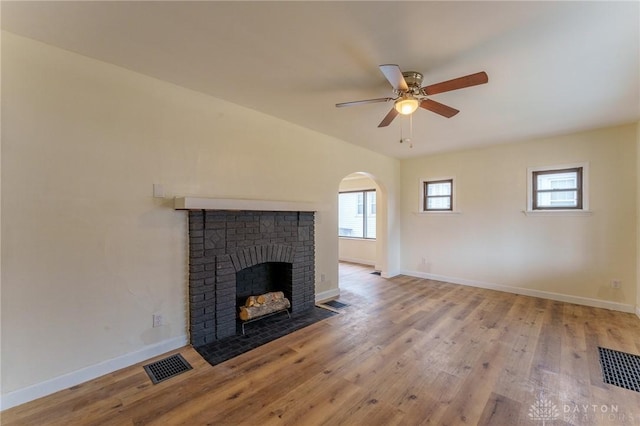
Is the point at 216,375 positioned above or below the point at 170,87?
below

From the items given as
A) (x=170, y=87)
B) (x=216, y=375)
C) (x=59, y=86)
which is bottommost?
(x=216, y=375)

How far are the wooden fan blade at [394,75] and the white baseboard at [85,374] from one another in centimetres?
302

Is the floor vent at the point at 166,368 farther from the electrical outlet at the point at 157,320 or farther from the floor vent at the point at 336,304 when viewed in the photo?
the floor vent at the point at 336,304

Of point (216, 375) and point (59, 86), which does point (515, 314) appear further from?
point (59, 86)

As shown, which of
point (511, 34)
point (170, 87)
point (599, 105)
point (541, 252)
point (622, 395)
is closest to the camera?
point (511, 34)

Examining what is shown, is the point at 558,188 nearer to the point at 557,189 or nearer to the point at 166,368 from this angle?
the point at 557,189

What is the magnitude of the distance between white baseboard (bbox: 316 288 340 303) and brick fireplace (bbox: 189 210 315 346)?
25cm

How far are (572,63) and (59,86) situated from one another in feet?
13.5

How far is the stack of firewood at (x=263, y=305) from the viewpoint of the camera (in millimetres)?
3279

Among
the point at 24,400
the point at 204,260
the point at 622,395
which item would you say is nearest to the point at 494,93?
the point at 622,395

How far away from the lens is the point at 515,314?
145 inches

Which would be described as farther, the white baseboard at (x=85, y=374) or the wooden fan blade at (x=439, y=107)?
the wooden fan blade at (x=439, y=107)
